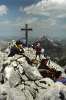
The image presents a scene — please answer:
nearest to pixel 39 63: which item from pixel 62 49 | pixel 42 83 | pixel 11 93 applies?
pixel 42 83

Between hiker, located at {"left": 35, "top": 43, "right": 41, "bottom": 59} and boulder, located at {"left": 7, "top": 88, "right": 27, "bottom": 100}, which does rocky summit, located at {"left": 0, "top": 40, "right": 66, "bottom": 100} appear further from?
hiker, located at {"left": 35, "top": 43, "right": 41, "bottom": 59}

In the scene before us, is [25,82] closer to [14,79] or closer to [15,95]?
[14,79]

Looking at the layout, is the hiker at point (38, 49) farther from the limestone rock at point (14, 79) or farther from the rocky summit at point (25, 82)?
the limestone rock at point (14, 79)

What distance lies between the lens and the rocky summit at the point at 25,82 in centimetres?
2925

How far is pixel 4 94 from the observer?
96.5 feet

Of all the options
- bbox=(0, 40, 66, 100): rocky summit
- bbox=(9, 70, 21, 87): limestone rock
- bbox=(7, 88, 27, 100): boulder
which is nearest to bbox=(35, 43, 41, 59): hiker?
bbox=(0, 40, 66, 100): rocky summit

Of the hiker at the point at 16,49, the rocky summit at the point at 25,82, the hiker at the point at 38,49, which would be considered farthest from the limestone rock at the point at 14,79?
the hiker at the point at 38,49

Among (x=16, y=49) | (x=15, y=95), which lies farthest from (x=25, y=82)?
(x=16, y=49)

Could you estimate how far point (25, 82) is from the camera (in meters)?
32.1

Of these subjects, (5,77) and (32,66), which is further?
(32,66)

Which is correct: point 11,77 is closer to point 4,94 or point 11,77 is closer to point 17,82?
point 17,82

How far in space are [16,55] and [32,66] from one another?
2.29 metres

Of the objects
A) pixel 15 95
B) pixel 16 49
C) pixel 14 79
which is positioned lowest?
pixel 15 95

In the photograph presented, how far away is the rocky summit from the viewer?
29.2m
